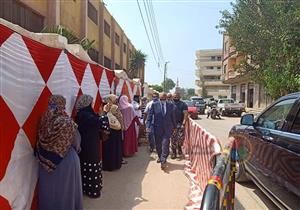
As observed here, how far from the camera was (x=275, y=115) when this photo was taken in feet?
16.6

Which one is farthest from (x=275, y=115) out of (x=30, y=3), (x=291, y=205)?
(x=30, y=3)

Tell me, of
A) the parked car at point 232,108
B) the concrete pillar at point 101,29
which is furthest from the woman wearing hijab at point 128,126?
the parked car at point 232,108

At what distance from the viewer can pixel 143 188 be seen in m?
6.07

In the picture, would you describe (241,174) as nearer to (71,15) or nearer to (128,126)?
(128,126)

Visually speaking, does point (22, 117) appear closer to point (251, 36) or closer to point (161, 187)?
point (161, 187)

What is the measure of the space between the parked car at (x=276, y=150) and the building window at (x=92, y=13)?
19186 millimetres

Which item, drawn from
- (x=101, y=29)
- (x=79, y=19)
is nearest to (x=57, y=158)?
(x=79, y=19)

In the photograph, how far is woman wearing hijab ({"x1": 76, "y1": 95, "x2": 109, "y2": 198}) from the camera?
5.24 meters

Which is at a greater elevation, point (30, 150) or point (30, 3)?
point (30, 3)

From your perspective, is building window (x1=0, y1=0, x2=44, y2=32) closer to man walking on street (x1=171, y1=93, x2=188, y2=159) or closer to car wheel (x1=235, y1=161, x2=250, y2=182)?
man walking on street (x1=171, y1=93, x2=188, y2=159)

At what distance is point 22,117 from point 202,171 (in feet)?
11.3

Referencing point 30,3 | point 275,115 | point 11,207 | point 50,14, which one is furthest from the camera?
point 50,14

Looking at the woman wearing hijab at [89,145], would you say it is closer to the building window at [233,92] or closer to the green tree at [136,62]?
the green tree at [136,62]

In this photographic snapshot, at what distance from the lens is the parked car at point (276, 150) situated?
12.3 ft
